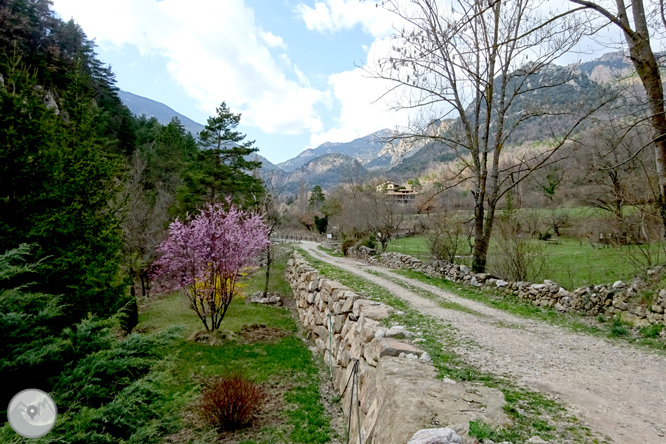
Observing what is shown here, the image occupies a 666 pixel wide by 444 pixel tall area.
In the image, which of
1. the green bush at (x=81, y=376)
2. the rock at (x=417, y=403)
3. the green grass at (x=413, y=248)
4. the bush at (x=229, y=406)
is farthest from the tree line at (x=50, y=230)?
the green grass at (x=413, y=248)

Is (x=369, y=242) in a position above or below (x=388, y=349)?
above

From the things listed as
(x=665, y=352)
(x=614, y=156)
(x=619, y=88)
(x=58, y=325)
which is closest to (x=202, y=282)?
(x=58, y=325)

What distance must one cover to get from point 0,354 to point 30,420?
0.89 meters

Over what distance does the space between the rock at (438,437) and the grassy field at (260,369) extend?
2354 millimetres

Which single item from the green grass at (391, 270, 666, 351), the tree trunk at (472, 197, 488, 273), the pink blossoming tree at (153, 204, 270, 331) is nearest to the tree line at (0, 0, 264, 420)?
the pink blossoming tree at (153, 204, 270, 331)

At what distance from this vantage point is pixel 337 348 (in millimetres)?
6988

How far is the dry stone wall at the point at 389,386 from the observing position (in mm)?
2588

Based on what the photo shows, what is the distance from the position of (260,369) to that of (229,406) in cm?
242

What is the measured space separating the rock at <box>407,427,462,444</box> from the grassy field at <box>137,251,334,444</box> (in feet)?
7.72

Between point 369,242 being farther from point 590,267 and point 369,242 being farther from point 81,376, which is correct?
point 81,376

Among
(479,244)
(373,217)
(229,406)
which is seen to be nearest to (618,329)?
(479,244)

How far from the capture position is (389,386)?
3285mm

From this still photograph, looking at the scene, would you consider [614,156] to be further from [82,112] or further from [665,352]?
[82,112]

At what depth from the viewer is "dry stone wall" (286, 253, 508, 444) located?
2.59 m
